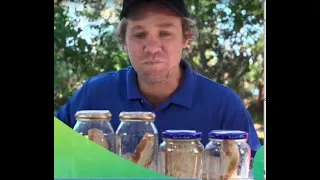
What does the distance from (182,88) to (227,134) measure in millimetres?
231

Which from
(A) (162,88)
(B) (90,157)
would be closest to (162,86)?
(A) (162,88)

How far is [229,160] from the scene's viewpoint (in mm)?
1574

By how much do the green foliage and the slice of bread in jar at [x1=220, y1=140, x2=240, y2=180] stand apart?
143 mm

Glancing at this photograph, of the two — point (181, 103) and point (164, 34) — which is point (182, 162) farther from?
point (164, 34)

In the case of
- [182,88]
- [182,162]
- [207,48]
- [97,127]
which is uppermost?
[207,48]

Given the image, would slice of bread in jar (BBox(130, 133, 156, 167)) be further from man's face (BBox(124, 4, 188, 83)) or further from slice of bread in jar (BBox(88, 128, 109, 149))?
man's face (BBox(124, 4, 188, 83))

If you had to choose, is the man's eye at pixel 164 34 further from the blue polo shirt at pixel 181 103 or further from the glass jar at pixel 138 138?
the glass jar at pixel 138 138

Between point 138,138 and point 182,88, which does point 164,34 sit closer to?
point 182,88

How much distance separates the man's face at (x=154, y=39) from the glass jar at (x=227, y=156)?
31 centimetres

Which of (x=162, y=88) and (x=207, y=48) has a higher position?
(x=207, y=48)
